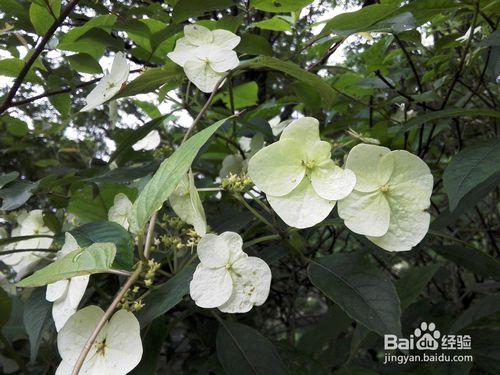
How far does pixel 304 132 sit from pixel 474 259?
21.5 inches

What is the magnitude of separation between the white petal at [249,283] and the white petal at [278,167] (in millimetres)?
111

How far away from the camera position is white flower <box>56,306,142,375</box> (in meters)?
0.64

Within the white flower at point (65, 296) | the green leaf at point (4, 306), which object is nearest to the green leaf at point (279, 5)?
the white flower at point (65, 296)

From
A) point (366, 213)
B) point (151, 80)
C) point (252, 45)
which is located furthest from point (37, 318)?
point (252, 45)

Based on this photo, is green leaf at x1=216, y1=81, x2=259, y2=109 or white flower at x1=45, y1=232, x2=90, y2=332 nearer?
white flower at x1=45, y1=232, x2=90, y2=332

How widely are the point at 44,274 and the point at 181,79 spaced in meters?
0.45

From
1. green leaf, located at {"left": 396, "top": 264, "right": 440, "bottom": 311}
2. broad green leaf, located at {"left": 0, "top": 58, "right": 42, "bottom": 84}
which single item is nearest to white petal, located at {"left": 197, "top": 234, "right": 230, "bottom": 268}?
green leaf, located at {"left": 396, "top": 264, "right": 440, "bottom": 311}

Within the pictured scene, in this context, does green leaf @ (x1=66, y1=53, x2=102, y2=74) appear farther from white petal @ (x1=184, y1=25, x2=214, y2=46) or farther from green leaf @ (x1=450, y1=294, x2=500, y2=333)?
green leaf @ (x1=450, y1=294, x2=500, y2=333)

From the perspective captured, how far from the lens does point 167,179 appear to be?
0.62 meters

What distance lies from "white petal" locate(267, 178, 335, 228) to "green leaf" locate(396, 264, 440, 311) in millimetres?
393

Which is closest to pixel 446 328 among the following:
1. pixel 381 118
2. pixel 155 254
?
pixel 381 118

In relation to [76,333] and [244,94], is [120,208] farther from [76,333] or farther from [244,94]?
[244,94]

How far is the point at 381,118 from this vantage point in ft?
4.41

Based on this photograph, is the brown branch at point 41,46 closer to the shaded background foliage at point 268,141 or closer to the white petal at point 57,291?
the shaded background foliage at point 268,141
